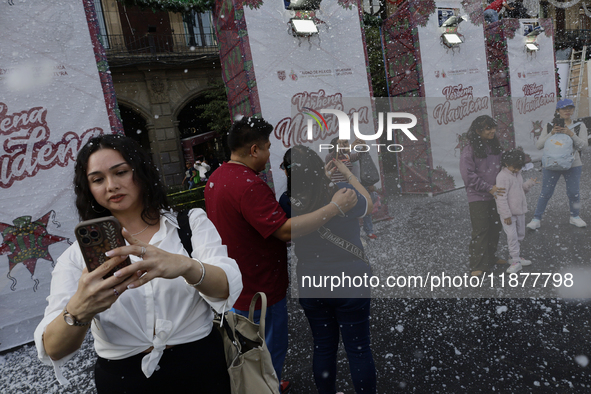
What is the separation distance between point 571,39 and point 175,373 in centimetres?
2743

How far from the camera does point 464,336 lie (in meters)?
3.04

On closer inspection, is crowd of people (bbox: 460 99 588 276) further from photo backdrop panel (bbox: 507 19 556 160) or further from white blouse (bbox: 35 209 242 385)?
photo backdrop panel (bbox: 507 19 556 160)

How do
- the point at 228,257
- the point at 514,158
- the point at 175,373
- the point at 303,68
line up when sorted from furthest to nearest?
1. the point at 303,68
2. the point at 514,158
3. the point at 228,257
4. the point at 175,373

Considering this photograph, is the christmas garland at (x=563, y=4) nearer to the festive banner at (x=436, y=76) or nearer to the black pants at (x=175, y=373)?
the festive banner at (x=436, y=76)

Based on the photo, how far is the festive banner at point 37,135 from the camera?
3.65 m

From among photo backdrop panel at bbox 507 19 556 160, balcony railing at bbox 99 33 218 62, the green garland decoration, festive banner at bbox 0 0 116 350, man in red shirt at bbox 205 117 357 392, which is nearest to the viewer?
man in red shirt at bbox 205 117 357 392

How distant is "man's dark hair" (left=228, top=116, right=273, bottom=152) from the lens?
7.36ft

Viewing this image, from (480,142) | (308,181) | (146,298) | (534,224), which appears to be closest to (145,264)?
(146,298)

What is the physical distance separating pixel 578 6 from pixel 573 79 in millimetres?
11107

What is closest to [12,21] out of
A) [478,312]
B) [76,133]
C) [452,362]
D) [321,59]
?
[76,133]

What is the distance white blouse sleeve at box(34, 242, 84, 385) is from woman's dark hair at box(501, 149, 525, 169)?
3330mm

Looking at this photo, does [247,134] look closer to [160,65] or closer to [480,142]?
[480,142]

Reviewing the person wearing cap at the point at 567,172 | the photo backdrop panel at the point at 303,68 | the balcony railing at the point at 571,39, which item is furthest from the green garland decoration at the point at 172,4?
the balcony railing at the point at 571,39

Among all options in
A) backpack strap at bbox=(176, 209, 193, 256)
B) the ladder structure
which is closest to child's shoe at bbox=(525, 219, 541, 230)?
backpack strap at bbox=(176, 209, 193, 256)
